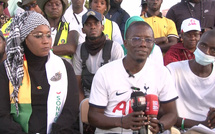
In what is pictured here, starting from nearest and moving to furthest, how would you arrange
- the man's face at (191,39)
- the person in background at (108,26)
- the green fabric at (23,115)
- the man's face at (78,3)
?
the green fabric at (23,115), the man's face at (191,39), the person in background at (108,26), the man's face at (78,3)

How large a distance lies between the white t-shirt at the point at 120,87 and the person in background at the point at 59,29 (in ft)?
4.90

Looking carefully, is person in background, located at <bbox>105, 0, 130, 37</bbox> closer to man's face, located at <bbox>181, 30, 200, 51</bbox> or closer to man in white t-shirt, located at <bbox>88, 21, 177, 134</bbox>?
man's face, located at <bbox>181, 30, 200, 51</bbox>

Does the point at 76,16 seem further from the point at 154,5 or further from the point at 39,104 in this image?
the point at 39,104

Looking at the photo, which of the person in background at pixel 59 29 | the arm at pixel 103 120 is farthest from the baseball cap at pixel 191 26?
the arm at pixel 103 120

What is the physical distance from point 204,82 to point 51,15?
276 cm

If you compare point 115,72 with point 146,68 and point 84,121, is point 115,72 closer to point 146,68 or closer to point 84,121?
point 146,68

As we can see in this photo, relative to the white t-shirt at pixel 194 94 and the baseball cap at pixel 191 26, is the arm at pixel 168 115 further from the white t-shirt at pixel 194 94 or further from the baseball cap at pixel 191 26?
the baseball cap at pixel 191 26

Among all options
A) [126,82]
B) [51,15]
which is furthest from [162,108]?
[51,15]

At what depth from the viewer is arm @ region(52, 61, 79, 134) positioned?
353 centimetres

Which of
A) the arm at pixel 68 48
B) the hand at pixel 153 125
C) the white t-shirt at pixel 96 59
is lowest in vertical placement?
the hand at pixel 153 125

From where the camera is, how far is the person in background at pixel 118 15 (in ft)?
22.6

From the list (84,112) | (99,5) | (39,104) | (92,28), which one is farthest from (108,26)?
(39,104)

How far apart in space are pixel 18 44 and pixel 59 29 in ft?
5.21

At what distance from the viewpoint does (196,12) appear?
7074mm
